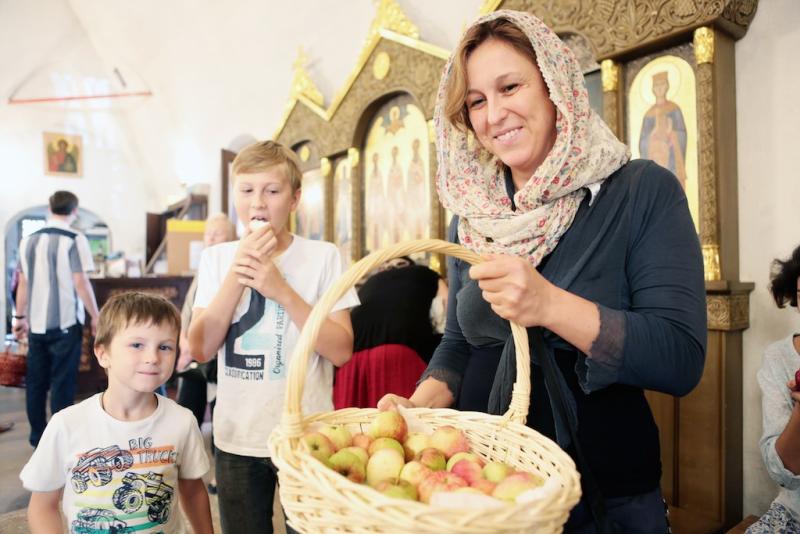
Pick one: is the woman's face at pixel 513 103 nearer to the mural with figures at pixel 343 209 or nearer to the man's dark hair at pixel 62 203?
the mural with figures at pixel 343 209

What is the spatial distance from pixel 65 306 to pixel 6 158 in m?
8.20

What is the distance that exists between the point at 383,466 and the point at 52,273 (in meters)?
4.43

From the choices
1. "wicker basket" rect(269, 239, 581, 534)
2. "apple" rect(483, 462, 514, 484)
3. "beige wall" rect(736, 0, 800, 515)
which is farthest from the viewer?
"beige wall" rect(736, 0, 800, 515)

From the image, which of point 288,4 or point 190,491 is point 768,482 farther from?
point 288,4

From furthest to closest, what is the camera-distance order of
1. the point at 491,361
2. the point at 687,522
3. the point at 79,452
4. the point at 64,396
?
the point at 64,396
the point at 687,522
the point at 79,452
the point at 491,361

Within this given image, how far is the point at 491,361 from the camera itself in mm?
1229

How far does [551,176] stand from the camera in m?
1.10

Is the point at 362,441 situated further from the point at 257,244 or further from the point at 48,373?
the point at 48,373

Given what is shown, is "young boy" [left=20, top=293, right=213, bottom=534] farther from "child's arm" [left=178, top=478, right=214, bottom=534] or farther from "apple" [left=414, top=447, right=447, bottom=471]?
"apple" [left=414, top=447, right=447, bottom=471]

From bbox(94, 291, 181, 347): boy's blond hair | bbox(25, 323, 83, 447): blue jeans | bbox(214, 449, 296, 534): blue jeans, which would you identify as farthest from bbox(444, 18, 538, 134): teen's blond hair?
bbox(25, 323, 83, 447): blue jeans

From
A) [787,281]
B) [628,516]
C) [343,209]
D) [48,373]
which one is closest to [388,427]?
[628,516]

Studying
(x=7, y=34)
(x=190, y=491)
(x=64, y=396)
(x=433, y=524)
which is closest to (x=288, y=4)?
(x=64, y=396)

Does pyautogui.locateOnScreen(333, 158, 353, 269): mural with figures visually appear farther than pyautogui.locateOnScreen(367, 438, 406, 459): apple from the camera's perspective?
Yes

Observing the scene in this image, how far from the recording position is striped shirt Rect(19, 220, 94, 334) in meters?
4.26
